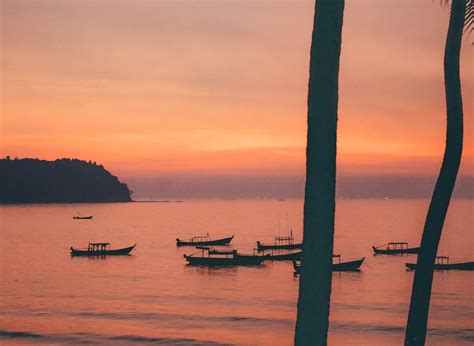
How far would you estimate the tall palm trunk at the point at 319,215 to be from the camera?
5262 mm

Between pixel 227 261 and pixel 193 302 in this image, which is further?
pixel 227 261

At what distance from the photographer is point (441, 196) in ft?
27.4

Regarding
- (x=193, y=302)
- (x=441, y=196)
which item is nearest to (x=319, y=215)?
(x=441, y=196)

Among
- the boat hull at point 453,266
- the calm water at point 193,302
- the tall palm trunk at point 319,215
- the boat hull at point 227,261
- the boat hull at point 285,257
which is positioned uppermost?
the tall palm trunk at point 319,215

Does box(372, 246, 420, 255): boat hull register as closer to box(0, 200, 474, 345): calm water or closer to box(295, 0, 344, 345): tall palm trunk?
box(0, 200, 474, 345): calm water

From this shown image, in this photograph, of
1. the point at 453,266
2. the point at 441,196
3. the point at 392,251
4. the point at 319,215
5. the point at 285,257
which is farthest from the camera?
the point at 392,251

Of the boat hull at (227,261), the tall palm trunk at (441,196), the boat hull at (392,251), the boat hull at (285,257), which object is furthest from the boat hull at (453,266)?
the tall palm trunk at (441,196)

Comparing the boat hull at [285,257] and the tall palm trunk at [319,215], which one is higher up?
the tall palm trunk at [319,215]

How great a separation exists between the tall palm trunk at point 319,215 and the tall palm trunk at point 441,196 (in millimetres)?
3427

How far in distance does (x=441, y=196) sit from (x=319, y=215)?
358cm

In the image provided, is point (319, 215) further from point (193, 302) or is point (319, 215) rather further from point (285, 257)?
point (285, 257)

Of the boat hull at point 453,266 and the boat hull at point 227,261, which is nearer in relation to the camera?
the boat hull at point 453,266

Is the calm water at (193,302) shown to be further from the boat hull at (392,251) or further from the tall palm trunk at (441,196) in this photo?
the tall palm trunk at (441,196)

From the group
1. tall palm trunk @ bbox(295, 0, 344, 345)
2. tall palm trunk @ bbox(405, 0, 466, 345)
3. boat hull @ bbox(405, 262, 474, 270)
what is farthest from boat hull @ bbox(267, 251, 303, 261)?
tall palm trunk @ bbox(295, 0, 344, 345)
